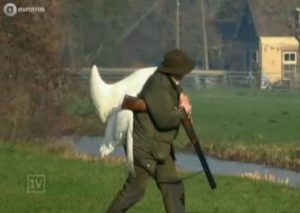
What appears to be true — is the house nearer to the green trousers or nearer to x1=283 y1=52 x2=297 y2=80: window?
x1=283 y1=52 x2=297 y2=80: window

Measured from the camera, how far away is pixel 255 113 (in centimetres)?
5081

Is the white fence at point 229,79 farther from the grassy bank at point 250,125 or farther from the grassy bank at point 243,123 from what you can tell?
the grassy bank at point 250,125

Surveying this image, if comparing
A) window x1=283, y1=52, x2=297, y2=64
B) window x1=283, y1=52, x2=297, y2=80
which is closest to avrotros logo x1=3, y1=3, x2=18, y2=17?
window x1=283, y1=52, x2=297, y2=80

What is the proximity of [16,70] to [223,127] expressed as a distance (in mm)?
17365

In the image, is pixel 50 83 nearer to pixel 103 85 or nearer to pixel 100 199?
pixel 100 199

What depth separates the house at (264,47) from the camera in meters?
80.6

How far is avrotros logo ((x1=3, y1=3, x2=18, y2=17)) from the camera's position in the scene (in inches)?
1024

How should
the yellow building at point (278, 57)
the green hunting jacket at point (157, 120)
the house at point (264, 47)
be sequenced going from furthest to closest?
the yellow building at point (278, 57) < the house at point (264, 47) < the green hunting jacket at point (157, 120)

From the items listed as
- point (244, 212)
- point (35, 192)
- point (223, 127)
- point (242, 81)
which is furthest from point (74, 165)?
point (242, 81)

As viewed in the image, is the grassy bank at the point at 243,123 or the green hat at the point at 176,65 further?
the grassy bank at the point at 243,123

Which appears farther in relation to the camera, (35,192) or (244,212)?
(35,192)

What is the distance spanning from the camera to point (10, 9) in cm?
Result: 2614

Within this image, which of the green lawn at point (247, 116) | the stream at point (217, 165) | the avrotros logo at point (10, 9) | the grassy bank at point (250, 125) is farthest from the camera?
the green lawn at point (247, 116)

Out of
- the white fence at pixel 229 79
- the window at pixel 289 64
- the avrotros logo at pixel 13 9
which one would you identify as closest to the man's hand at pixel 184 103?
the avrotros logo at pixel 13 9
